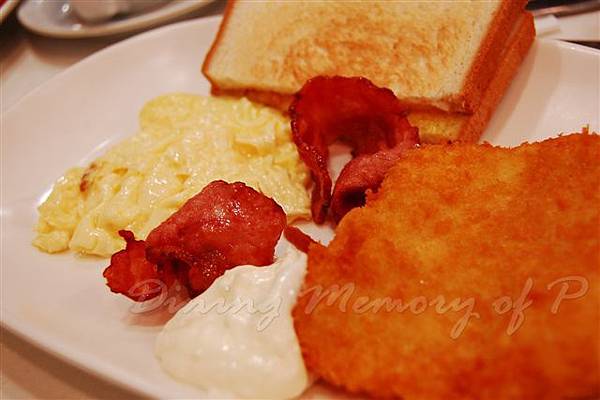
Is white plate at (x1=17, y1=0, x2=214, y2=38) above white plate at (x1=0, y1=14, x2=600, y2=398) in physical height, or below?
above

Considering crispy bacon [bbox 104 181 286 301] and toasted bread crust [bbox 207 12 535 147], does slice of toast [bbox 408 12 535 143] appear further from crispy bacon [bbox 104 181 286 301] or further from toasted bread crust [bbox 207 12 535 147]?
crispy bacon [bbox 104 181 286 301]

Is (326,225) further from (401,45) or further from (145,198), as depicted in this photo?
(401,45)

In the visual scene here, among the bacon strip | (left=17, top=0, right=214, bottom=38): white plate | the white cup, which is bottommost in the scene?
the bacon strip

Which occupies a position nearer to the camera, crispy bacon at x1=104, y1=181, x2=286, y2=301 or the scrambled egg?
crispy bacon at x1=104, y1=181, x2=286, y2=301

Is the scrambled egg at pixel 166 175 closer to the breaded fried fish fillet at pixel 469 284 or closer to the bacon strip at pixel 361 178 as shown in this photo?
the bacon strip at pixel 361 178

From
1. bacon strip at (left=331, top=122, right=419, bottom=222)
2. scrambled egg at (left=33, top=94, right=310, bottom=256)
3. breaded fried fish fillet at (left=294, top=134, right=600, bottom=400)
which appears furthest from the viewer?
scrambled egg at (left=33, top=94, right=310, bottom=256)

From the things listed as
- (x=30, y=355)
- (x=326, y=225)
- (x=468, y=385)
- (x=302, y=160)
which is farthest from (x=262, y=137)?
(x=468, y=385)

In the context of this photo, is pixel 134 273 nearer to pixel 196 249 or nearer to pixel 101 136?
pixel 196 249

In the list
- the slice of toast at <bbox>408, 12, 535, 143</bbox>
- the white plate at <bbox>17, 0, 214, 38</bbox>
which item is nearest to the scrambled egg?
the slice of toast at <bbox>408, 12, 535, 143</bbox>
